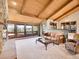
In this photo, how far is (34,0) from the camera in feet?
19.0

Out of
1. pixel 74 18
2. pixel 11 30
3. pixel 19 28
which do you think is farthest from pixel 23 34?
pixel 74 18

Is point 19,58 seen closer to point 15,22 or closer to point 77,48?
point 77,48

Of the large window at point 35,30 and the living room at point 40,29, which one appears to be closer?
the living room at point 40,29

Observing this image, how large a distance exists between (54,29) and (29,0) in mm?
4531

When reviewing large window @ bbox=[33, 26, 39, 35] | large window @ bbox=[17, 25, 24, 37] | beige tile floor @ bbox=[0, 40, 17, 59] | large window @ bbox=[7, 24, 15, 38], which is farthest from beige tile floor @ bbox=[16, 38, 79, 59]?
large window @ bbox=[33, 26, 39, 35]

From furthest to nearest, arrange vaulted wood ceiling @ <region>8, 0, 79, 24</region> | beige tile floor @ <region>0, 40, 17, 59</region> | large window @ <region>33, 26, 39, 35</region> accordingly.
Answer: large window @ <region>33, 26, 39, 35</region> → vaulted wood ceiling @ <region>8, 0, 79, 24</region> → beige tile floor @ <region>0, 40, 17, 59</region>

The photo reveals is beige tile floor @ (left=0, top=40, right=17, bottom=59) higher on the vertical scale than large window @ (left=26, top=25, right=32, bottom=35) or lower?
lower

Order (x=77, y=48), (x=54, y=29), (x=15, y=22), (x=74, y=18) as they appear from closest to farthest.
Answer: (x=77, y=48) → (x=74, y=18) → (x=54, y=29) → (x=15, y=22)

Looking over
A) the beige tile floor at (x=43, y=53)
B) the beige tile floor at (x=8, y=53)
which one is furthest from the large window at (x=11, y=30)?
the beige tile floor at (x=8, y=53)

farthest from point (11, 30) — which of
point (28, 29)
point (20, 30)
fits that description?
point (28, 29)

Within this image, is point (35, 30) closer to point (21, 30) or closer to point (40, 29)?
point (40, 29)

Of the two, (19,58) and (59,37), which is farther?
(59,37)

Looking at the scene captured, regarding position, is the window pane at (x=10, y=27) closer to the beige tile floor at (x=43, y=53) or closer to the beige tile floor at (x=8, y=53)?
the beige tile floor at (x=43, y=53)

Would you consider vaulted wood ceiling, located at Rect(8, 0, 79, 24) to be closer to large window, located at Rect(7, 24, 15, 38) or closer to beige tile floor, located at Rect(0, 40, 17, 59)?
large window, located at Rect(7, 24, 15, 38)
